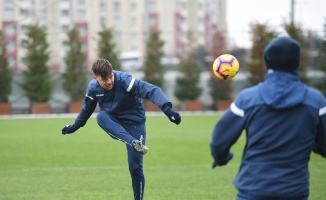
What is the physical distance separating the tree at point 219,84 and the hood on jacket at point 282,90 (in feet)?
99.8

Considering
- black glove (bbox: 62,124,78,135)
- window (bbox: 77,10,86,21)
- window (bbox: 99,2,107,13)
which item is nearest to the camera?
black glove (bbox: 62,124,78,135)

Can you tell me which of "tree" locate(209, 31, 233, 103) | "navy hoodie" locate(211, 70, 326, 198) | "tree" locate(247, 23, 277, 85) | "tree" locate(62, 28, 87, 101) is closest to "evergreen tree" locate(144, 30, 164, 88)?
"tree" locate(209, 31, 233, 103)

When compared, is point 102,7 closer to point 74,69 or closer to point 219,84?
point 74,69

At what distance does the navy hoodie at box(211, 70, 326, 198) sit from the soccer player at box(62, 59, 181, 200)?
10.9 ft

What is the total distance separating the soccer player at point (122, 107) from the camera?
8.09m

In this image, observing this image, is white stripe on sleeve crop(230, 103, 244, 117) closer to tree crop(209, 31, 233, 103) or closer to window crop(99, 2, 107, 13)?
tree crop(209, 31, 233, 103)

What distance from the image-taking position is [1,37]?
3338 cm

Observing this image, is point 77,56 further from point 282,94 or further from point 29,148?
point 282,94

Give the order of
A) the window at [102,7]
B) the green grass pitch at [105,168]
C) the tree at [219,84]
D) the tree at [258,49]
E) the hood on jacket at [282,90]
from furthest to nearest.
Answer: the window at [102,7] < the tree at [219,84] < the tree at [258,49] < the green grass pitch at [105,168] < the hood on jacket at [282,90]

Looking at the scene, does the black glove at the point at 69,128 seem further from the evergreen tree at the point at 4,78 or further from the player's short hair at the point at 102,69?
the evergreen tree at the point at 4,78

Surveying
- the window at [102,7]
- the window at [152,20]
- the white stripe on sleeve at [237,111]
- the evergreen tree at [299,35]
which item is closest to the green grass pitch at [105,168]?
the white stripe on sleeve at [237,111]

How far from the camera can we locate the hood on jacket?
4438 millimetres

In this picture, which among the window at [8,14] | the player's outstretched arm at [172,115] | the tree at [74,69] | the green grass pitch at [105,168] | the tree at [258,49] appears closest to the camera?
the player's outstretched arm at [172,115]

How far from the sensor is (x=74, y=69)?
114ft
